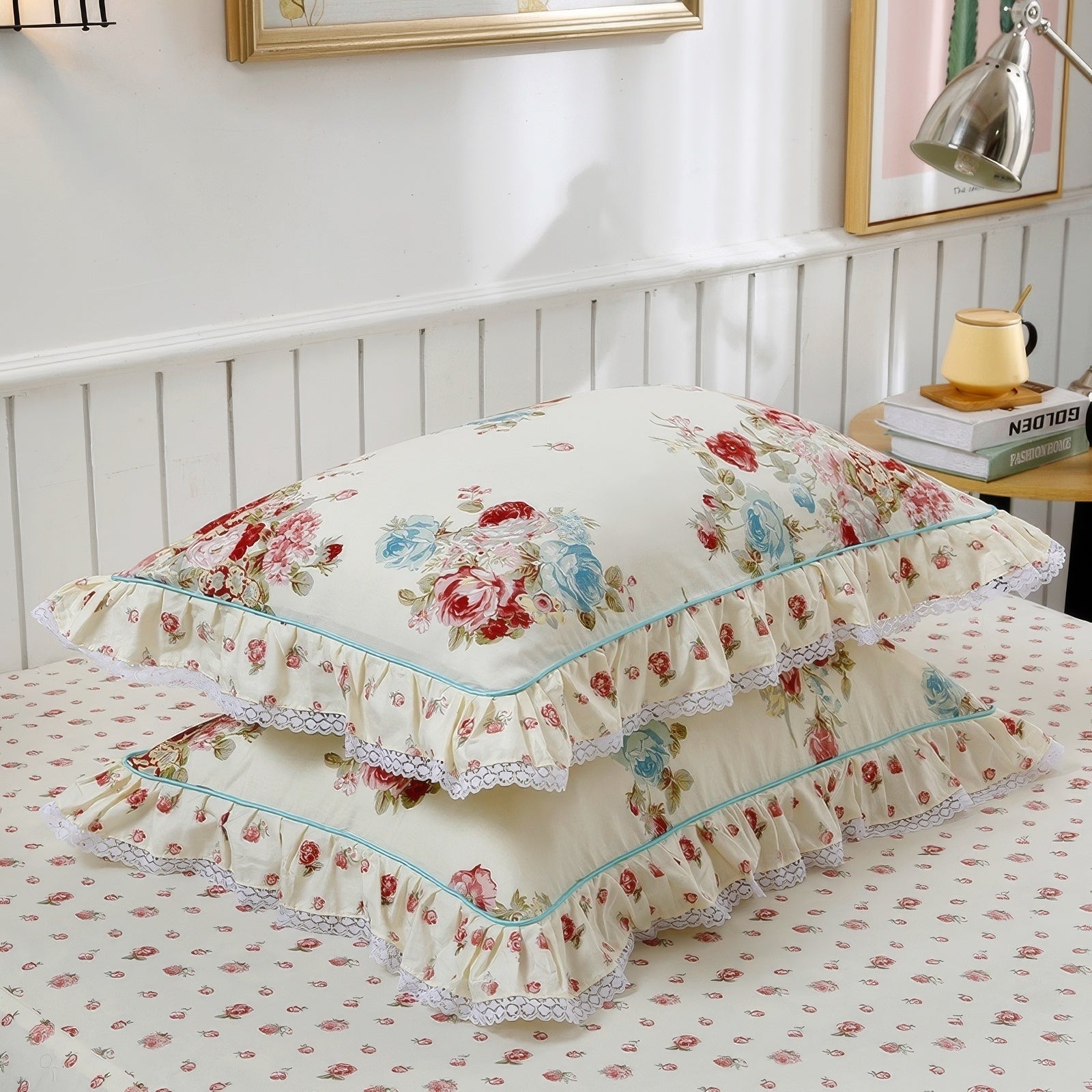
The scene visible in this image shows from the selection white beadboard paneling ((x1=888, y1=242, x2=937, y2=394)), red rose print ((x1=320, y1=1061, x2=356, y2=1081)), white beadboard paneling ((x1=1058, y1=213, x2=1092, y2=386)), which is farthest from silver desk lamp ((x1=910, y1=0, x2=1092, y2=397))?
red rose print ((x1=320, y1=1061, x2=356, y2=1081))

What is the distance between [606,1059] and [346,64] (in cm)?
122

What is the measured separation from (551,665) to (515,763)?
0.30 feet

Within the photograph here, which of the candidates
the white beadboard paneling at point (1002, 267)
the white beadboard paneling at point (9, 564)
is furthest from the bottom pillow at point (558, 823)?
the white beadboard paneling at point (1002, 267)

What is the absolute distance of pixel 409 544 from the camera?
116 centimetres

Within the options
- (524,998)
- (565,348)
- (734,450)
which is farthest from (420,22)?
(524,998)

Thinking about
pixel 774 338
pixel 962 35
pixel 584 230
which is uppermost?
pixel 962 35

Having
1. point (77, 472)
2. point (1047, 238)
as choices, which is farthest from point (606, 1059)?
point (1047, 238)

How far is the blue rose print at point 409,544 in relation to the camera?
115 centimetres

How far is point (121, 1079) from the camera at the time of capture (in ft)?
3.17

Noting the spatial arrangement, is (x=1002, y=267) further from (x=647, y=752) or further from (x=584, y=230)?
(x=647, y=752)

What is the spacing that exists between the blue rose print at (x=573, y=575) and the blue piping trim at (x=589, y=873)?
7.7 inches

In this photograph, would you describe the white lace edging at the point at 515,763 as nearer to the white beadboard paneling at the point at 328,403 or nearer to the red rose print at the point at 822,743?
the red rose print at the point at 822,743

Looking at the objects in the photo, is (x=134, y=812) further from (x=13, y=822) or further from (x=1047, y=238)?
(x=1047, y=238)

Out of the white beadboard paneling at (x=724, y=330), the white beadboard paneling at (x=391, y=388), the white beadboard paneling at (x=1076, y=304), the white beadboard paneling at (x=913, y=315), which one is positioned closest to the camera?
the white beadboard paneling at (x=391, y=388)
